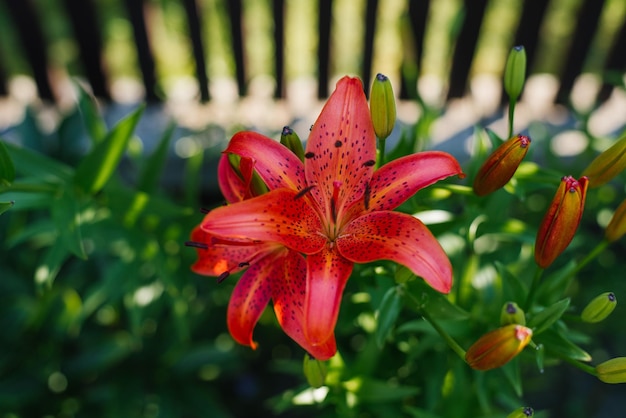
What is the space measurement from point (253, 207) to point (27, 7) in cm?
186

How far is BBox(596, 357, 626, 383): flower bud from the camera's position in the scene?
98 centimetres

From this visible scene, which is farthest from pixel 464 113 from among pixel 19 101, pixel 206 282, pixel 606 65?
pixel 19 101

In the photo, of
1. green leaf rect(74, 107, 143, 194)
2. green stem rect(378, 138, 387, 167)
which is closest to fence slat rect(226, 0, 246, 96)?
green leaf rect(74, 107, 143, 194)

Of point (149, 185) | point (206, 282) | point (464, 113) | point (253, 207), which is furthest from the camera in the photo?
point (464, 113)

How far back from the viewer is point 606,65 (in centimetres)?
257

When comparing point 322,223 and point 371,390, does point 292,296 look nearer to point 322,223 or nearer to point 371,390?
point 322,223

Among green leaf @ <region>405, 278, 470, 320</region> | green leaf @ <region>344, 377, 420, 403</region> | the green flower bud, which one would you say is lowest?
green leaf @ <region>344, 377, 420, 403</region>

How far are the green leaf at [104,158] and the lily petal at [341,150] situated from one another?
1.63 feet

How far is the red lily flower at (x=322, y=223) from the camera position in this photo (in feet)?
2.93

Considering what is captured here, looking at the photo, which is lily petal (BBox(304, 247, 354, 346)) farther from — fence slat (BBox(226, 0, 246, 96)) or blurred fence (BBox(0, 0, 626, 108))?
fence slat (BBox(226, 0, 246, 96))

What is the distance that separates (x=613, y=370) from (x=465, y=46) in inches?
67.2

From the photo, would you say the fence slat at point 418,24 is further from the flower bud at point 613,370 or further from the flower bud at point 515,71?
the flower bud at point 613,370

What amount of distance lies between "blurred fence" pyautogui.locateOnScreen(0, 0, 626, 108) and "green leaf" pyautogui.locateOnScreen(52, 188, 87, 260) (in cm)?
84

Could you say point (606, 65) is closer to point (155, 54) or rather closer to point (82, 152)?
point (155, 54)
